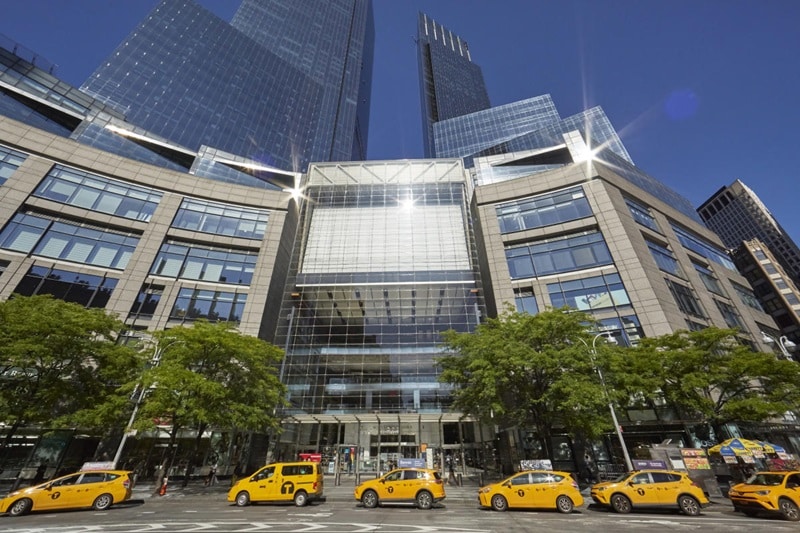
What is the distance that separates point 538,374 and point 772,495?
10.5 meters

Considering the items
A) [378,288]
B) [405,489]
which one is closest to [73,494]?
[405,489]

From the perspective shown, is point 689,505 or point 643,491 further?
point 643,491

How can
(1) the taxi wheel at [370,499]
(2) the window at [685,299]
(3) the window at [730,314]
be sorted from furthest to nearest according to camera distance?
(3) the window at [730,314] → (2) the window at [685,299] → (1) the taxi wheel at [370,499]

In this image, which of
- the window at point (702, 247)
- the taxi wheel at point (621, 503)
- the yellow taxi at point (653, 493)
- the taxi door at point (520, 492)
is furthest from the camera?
the window at point (702, 247)

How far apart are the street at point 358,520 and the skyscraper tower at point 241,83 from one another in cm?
7615

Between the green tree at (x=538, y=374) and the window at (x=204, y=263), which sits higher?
the window at (x=204, y=263)

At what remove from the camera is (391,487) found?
1566cm

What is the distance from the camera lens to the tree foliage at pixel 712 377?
21422mm

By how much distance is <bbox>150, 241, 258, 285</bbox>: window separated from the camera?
114 ft

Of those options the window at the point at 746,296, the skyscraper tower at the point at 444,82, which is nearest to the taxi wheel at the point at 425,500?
the window at the point at 746,296

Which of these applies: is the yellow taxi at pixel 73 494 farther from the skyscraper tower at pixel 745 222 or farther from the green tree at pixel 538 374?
the skyscraper tower at pixel 745 222

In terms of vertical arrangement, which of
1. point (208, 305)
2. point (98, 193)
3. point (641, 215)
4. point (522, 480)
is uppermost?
point (98, 193)

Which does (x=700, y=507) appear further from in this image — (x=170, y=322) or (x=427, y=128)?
(x=427, y=128)

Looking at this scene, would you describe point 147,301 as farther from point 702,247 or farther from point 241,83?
point 241,83
